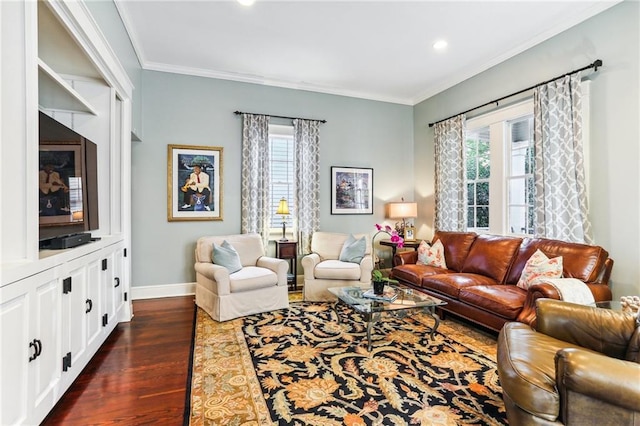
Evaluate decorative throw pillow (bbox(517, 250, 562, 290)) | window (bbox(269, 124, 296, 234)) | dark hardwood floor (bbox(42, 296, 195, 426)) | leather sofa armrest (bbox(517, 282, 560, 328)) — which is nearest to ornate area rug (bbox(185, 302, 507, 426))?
dark hardwood floor (bbox(42, 296, 195, 426))

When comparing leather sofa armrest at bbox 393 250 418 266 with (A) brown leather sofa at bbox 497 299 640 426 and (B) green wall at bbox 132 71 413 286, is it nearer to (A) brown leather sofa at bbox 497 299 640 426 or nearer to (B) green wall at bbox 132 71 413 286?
(B) green wall at bbox 132 71 413 286

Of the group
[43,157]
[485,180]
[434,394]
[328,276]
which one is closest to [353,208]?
[328,276]

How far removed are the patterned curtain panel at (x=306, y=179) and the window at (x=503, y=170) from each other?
7.58 ft

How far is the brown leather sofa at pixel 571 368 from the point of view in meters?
1.27

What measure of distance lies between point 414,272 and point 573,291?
1690mm

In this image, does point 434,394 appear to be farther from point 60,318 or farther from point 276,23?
point 276,23

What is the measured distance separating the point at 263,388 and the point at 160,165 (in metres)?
3.40

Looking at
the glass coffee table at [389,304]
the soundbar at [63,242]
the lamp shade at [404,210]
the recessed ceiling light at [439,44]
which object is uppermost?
the recessed ceiling light at [439,44]

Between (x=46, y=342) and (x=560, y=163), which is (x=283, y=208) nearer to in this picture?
(x=46, y=342)

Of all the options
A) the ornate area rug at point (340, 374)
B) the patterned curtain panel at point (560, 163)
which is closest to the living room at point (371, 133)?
the patterned curtain panel at point (560, 163)

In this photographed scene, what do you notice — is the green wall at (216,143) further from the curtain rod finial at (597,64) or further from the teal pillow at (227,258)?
the curtain rod finial at (597,64)

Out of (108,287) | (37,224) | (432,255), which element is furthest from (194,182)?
(432,255)

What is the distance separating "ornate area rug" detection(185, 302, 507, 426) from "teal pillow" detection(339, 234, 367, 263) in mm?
1174

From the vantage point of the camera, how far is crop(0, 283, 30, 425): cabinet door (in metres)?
1.38
